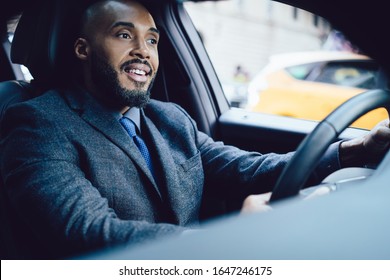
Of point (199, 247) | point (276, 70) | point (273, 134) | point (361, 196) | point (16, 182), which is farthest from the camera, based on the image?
point (276, 70)

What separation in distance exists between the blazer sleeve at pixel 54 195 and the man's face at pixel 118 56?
0.29 metres

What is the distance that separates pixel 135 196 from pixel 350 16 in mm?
870

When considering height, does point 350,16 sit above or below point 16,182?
above

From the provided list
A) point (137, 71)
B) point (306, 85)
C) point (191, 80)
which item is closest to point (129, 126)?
point (137, 71)

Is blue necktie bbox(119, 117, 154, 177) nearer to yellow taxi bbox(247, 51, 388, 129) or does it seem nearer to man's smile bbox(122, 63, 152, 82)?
man's smile bbox(122, 63, 152, 82)

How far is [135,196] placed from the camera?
1610 millimetres

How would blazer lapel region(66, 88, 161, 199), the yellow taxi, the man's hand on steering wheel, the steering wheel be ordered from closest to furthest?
the steering wheel → the man's hand on steering wheel → blazer lapel region(66, 88, 161, 199) → the yellow taxi

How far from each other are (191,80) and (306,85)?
311 centimetres

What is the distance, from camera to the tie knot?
1.78 metres

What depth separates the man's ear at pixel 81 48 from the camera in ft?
5.97

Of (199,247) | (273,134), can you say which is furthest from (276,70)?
(199,247)

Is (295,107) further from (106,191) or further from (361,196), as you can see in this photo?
(361,196)

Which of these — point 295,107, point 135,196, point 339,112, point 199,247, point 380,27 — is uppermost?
point 380,27

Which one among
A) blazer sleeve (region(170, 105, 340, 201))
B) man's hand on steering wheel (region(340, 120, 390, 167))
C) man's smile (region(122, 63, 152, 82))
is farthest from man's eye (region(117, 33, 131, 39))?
man's hand on steering wheel (region(340, 120, 390, 167))
